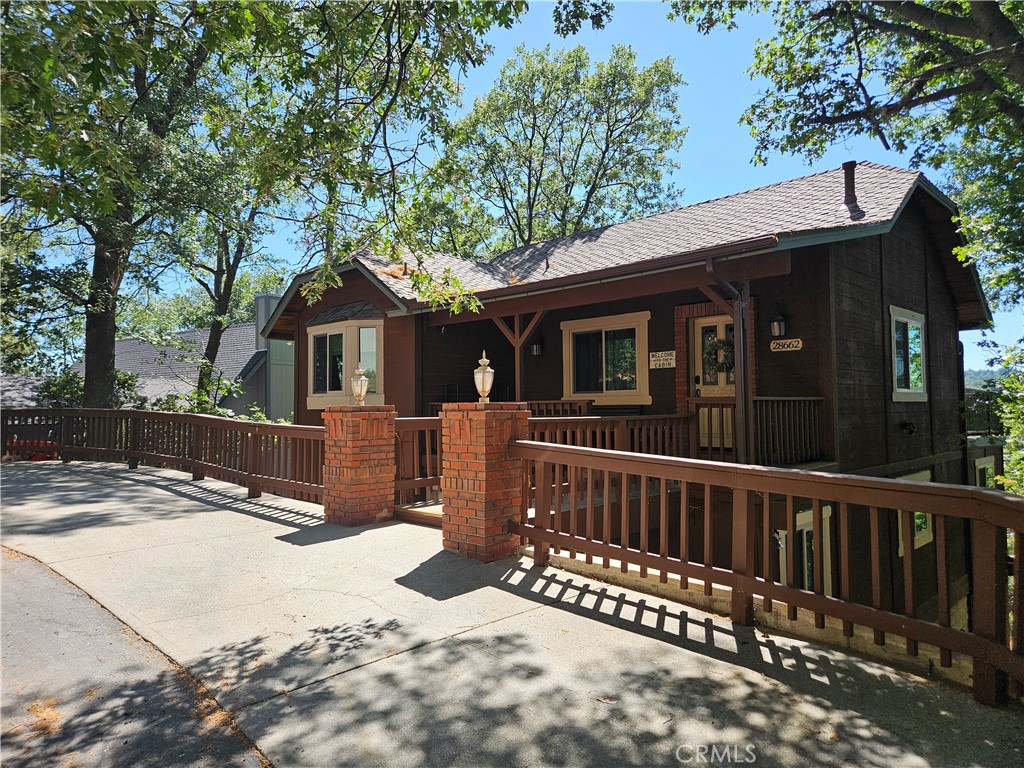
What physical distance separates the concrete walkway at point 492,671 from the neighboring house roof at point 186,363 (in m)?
21.0

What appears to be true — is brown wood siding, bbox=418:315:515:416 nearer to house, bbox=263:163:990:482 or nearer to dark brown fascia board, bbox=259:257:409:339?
house, bbox=263:163:990:482

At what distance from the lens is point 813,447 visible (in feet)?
27.3

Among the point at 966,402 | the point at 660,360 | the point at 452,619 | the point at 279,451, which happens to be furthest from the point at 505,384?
the point at 966,402

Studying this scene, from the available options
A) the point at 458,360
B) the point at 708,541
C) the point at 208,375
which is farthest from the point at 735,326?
the point at 208,375

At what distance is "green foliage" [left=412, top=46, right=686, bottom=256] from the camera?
26438 millimetres

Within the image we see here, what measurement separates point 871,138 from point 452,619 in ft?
30.1

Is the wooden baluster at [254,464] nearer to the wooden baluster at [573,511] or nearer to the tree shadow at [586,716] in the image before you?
the wooden baluster at [573,511]

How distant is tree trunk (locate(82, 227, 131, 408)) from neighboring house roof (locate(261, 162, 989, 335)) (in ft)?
15.4

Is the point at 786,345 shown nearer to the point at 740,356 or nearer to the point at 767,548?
the point at 740,356

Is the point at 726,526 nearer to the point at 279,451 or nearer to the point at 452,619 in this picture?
the point at 452,619

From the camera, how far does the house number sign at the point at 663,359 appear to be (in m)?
10.1

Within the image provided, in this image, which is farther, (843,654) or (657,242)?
(657,242)

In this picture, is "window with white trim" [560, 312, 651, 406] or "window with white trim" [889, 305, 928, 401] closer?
"window with white trim" [889, 305, 928, 401]

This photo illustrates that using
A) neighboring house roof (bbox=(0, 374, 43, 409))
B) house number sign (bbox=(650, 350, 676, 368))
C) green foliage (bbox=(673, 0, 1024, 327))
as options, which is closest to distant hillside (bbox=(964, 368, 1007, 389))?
green foliage (bbox=(673, 0, 1024, 327))
